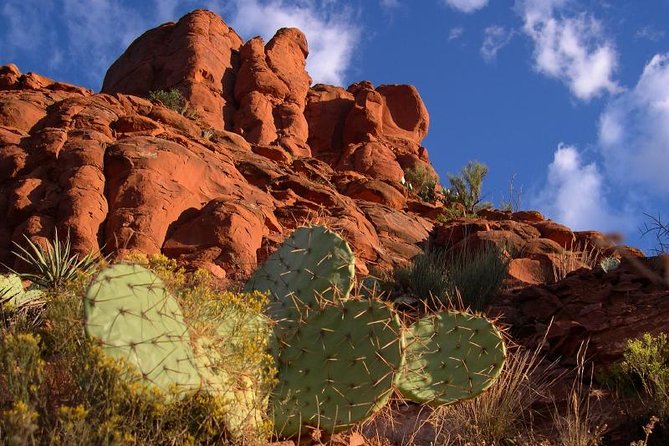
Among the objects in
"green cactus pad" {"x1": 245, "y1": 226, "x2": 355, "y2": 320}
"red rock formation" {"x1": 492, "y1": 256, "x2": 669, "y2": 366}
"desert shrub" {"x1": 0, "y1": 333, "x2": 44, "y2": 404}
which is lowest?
"desert shrub" {"x1": 0, "y1": 333, "x2": 44, "y2": 404}

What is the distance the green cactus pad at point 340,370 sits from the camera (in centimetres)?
417

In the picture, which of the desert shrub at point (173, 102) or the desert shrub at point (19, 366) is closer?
the desert shrub at point (19, 366)

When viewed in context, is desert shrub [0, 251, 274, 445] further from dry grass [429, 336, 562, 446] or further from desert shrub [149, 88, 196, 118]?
desert shrub [149, 88, 196, 118]

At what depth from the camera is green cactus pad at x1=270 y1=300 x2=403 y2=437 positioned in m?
4.17

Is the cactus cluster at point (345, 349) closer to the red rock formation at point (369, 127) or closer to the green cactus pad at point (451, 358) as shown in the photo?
the green cactus pad at point (451, 358)

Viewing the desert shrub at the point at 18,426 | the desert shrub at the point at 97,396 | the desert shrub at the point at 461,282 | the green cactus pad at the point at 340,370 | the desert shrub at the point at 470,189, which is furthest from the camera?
the desert shrub at the point at 470,189

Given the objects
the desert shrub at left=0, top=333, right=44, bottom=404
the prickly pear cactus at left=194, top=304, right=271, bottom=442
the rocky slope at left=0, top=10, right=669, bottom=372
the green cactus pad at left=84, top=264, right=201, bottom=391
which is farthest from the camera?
the rocky slope at left=0, top=10, right=669, bottom=372

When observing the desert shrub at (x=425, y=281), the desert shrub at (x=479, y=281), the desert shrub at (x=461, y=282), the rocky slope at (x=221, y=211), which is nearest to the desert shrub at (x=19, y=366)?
the rocky slope at (x=221, y=211)

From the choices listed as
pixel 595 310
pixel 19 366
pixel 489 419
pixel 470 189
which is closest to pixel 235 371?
pixel 19 366

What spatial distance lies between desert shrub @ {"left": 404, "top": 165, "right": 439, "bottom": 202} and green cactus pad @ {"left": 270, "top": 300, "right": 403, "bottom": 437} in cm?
1797

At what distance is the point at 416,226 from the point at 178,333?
12.5m

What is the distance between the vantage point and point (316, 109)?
33344 millimetres

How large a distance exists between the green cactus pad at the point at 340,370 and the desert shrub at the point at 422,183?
17974 millimetres

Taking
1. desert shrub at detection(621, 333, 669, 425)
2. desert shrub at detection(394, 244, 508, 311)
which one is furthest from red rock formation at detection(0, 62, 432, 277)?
desert shrub at detection(621, 333, 669, 425)
